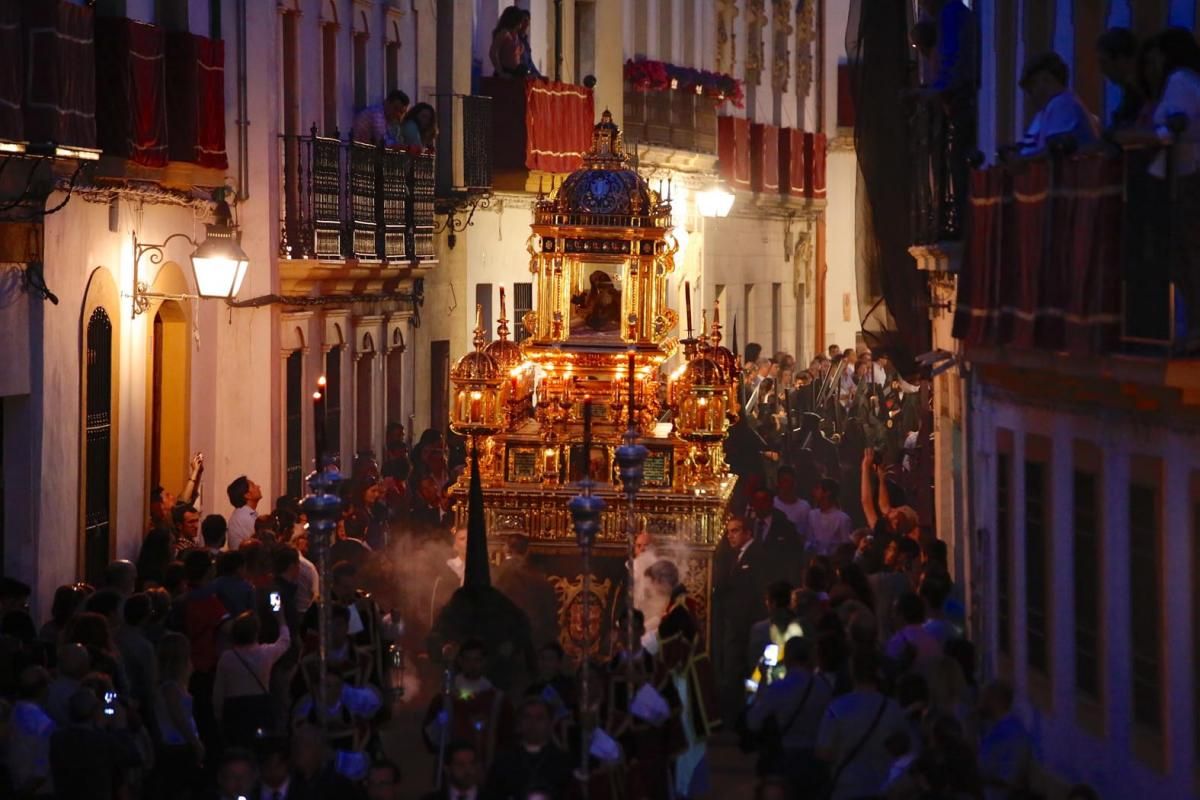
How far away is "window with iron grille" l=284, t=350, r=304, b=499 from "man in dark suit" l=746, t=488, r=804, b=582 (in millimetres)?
7172

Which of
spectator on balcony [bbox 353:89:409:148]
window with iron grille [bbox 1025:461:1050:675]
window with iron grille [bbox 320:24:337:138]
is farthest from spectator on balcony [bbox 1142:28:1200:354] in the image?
spectator on balcony [bbox 353:89:409:148]

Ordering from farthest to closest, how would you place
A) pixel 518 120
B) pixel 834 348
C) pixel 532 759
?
1. pixel 834 348
2. pixel 518 120
3. pixel 532 759

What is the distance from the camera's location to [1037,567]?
16484mm

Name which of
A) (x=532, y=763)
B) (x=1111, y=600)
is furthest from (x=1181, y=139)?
(x=532, y=763)

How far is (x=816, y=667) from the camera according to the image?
14.4 metres

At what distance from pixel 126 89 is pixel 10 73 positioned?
8.98 ft

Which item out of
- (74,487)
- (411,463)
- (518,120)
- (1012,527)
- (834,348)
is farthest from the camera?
(834,348)

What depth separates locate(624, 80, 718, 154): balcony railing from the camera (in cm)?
3881

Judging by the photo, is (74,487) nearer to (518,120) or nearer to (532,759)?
(532,759)

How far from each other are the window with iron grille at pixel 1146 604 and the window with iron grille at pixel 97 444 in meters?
8.51

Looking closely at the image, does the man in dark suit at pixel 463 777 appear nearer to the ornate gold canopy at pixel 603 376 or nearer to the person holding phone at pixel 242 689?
the person holding phone at pixel 242 689

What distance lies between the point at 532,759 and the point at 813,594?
326 cm

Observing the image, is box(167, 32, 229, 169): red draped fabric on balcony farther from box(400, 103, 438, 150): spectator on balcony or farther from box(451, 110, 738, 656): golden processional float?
box(400, 103, 438, 150): spectator on balcony

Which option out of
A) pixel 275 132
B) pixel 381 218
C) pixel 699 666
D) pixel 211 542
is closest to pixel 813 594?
pixel 699 666
